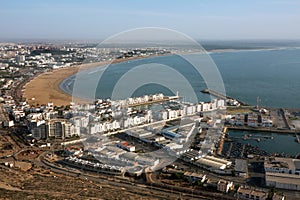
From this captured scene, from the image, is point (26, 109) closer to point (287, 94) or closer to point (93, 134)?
point (93, 134)

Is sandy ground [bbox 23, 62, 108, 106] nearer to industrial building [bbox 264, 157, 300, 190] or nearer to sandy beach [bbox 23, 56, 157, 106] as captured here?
sandy beach [bbox 23, 56, 157, 106]

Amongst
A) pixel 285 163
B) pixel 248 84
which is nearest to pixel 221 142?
pixel 285 163

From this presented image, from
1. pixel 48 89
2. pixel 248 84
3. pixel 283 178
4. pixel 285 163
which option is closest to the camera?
pixel 283 178

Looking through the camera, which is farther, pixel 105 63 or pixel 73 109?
pixel 105 63

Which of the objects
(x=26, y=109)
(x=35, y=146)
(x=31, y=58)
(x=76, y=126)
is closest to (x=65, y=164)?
(x=35, y=146)

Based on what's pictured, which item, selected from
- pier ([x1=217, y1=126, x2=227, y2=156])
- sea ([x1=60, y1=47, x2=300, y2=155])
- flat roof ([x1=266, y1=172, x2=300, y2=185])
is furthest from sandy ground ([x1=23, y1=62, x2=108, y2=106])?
flat roof ([x1=266, y1=172, x2=300, y2=185])

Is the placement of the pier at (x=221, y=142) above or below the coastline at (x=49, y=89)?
below

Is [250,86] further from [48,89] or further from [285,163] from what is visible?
[285,163]

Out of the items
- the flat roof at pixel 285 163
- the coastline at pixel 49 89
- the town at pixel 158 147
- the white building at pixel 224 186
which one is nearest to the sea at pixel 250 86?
the coastline at pixel 49 89

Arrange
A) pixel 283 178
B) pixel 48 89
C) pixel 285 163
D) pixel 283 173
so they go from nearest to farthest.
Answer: pixel 283 178 < pixel 283 173 < pixel 285 163 < pixel 48 89

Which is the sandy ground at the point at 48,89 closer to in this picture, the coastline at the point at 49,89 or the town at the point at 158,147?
the coastline at the point at 49,89

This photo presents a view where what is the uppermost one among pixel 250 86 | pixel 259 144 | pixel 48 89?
pixel 250 86
